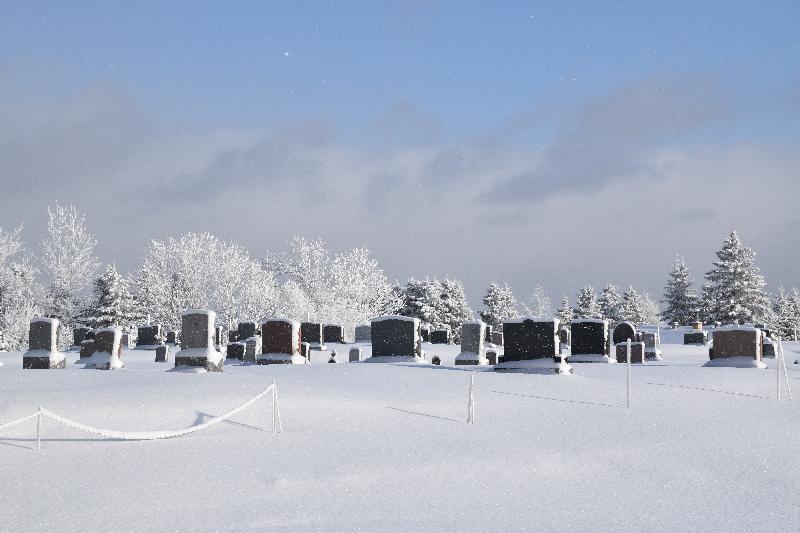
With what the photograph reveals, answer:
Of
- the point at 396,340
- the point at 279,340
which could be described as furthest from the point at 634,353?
the point at 279,340

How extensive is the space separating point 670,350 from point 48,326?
105ft

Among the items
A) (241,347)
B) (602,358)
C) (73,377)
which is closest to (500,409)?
(73,377)

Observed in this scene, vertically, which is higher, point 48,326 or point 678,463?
point 48,326

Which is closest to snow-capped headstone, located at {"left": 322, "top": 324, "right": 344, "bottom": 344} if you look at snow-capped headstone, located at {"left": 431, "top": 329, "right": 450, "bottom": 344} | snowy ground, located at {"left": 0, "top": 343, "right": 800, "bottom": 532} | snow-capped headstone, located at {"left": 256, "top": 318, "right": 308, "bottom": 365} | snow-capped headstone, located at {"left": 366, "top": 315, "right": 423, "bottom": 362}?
snow-capped headstone, located at {"left": 431, "top": 329, "right": 450, "bottom": 344}

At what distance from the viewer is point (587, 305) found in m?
75.6

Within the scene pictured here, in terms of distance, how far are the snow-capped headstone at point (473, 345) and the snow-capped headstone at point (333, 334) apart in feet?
49.9

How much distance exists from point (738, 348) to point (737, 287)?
41723 millimetres

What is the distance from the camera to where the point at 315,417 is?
11.1m

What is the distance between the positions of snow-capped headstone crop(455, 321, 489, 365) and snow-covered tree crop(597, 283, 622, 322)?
173ft

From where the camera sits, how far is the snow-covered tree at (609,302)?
7719 centimetres

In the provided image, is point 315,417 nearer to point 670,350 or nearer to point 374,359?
point 374,359

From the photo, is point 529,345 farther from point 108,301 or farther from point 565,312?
point 565,312

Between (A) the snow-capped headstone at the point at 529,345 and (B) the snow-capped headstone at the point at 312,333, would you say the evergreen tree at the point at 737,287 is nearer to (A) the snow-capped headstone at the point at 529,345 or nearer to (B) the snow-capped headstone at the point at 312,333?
(B) the snow-capped headstone at the point at 312,333

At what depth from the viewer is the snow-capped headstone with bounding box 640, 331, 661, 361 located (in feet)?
106
